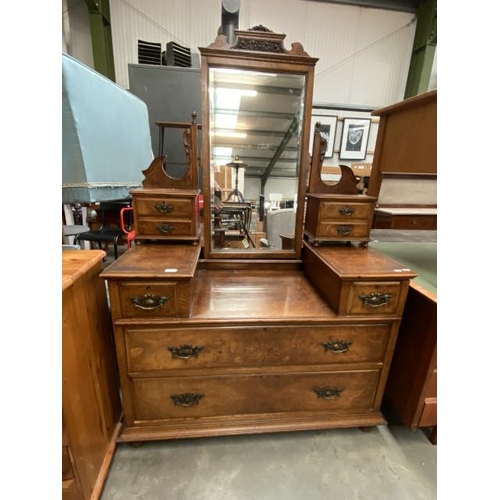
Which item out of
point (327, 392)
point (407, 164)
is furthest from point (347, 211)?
point (327, 392)

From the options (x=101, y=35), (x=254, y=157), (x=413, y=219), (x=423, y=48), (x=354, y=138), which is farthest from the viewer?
(x=354, y=138)

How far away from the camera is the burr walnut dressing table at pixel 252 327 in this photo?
1.07 meters

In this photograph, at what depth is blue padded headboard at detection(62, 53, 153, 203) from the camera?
910 millimetres

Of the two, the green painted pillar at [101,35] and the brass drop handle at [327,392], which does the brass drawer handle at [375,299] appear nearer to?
the brass drop handle at [327,392]

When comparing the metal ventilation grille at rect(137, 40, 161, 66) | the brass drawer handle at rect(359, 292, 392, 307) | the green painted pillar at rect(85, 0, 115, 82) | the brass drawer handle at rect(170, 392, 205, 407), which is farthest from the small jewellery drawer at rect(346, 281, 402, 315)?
the green painted pillar at rect(85, 0, 115, 82)

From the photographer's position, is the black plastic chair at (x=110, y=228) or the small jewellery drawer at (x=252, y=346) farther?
the black plastic chair at (x=110, y=228)

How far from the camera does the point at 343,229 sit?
4.60 ft

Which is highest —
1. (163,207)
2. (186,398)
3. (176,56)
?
(176,56)

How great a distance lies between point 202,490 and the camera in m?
1.08

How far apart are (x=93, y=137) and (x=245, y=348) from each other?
1.09 meters

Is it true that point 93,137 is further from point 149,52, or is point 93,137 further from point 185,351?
point 149,52

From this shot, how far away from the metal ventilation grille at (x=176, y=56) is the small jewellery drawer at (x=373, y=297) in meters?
3.72

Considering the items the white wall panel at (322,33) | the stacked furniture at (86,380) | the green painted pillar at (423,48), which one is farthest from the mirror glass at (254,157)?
the green painted pillar at (423,48)
